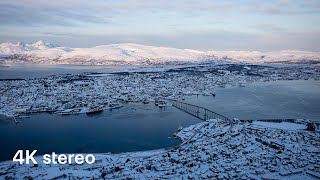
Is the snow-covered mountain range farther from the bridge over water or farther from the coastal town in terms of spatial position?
the bridge over water

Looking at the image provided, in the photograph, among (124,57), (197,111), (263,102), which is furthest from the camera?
(124,57)

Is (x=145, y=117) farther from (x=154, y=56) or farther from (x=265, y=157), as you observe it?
(x=154, y=56)

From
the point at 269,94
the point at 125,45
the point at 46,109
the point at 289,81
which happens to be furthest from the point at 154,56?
the point at 46,109

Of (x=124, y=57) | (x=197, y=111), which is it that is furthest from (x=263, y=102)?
(x=124, y=57)

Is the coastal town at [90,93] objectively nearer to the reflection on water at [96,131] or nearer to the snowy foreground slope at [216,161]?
the reflection on water at [96,131]

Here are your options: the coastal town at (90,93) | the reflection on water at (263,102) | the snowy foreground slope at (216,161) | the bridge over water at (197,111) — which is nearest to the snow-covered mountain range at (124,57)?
the coastal town at (90,93)

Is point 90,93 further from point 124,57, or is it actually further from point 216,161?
point 124,57

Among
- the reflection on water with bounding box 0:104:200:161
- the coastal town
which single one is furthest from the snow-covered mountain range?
the reflection on water with bounding box 0:104:200:161

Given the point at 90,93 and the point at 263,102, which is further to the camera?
the point at 90,93
